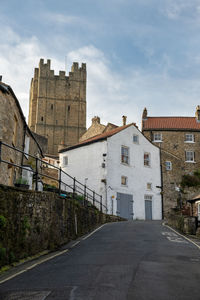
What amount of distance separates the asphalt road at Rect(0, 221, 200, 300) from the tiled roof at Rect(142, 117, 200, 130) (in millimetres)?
33402

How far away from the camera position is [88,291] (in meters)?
6.08

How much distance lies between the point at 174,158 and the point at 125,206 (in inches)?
449

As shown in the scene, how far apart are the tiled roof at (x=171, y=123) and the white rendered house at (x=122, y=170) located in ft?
26.2

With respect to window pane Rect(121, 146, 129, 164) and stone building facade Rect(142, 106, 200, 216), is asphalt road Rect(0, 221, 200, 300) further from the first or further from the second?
stone building facade Rect(142, 106, 200, 216)

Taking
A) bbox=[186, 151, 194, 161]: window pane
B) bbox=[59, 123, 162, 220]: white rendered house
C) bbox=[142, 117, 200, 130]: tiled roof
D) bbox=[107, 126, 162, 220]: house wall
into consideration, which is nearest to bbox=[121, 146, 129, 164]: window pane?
bbox=[59, 123, 162, 220]: white rendered house

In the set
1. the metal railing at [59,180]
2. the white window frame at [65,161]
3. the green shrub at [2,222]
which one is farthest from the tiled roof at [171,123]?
the green shrub at [2,222]

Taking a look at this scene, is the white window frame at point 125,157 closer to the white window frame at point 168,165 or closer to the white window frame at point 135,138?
the white window frame at point 135,138

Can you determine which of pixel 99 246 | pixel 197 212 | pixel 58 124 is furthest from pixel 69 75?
pixel 99 246

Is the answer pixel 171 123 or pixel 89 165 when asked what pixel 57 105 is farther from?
pixel 89 165

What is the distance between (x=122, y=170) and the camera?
1271 inches

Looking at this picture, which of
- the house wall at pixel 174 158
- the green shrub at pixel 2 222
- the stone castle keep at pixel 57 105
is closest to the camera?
the green shrub at pixel 2 222

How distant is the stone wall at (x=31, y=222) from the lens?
8.88 metres

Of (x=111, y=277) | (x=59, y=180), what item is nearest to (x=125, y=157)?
(x=59, y=180)

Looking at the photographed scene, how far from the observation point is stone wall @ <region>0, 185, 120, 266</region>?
8.88 m
